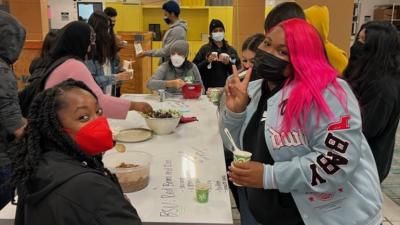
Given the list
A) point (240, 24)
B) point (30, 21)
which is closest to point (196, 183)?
point (30, 21)

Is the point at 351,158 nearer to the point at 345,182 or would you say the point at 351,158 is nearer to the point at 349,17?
the point at 345,182

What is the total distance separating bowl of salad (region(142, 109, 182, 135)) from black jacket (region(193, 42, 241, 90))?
189cm

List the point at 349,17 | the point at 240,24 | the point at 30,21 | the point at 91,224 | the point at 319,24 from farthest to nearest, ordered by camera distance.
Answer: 1. the point at 240,24
2. the point at 30,21
3. the point at 349,17
4. the point at 319,24
5. the point at 91,224

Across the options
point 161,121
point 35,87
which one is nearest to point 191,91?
point 161,121

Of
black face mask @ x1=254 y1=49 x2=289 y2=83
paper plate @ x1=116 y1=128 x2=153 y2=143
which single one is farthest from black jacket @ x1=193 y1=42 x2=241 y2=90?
black face mask @ x1=254 y1=49 x2=289 y2=83

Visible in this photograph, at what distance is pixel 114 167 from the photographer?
1.76 meters

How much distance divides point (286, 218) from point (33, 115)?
0.99m

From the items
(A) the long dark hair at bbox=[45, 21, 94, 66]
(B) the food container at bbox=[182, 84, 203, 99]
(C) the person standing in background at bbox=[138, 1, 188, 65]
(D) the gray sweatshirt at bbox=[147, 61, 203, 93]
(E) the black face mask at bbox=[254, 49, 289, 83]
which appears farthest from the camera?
(C) the person standing in background at bbox=[138, 1, 188, 65]

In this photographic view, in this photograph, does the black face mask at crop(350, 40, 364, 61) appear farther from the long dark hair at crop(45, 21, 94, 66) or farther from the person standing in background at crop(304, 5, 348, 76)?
the long dark hair at crop(45, 21, 94, 66)

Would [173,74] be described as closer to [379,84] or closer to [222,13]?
[379,84]

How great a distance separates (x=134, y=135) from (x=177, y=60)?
57.5 inches

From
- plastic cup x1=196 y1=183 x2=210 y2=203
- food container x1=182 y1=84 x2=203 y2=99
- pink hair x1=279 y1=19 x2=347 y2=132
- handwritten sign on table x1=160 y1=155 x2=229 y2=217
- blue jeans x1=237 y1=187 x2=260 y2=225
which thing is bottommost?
blue jeans x1=237 y1=187 x2=260 y2=225

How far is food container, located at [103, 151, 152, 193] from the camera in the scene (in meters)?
1.64

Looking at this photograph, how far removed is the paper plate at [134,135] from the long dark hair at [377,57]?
1.29 meters
